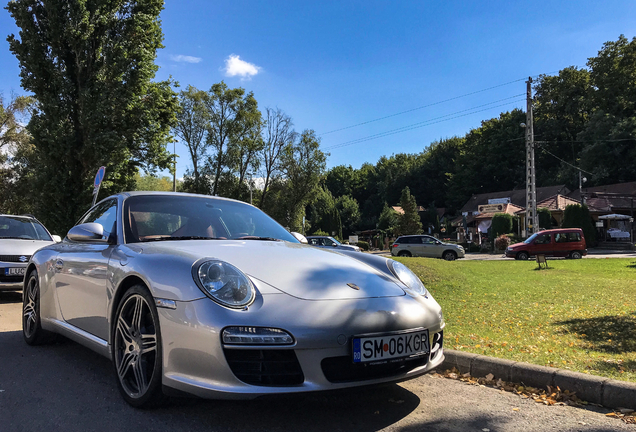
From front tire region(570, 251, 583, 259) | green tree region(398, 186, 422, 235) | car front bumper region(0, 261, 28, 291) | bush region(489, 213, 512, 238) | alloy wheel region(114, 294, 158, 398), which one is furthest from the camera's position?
green tree region(398, 186, 422, 235)

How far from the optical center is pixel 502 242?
33531 millimetres

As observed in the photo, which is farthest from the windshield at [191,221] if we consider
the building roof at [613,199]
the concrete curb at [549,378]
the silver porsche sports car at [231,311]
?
the building roof at [613,199]

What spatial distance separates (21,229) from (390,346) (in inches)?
352

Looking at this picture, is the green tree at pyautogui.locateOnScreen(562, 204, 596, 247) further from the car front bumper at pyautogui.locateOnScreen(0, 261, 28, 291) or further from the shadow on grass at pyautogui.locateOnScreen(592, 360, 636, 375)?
the car front bumper at pyautogui.locateOnScreen(0, 261, 28, 291)

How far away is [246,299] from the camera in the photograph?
101 inches

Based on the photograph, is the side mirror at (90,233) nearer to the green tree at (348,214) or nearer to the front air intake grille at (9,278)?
the front air intake grille at (9,278)

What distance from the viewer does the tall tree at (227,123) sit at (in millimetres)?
41812

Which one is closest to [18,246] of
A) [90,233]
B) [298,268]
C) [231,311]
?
[90,233]

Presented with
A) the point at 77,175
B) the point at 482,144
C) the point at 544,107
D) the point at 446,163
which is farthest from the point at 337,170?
the point at 77,175

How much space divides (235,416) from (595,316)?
19.6 ft

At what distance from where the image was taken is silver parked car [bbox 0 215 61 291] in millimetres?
7801

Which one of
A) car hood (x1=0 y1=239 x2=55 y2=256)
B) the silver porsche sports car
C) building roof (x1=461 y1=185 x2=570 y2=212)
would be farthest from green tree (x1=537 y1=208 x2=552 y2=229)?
the silver porsche sports car

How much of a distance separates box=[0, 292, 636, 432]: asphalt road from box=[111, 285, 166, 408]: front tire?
0.12 m

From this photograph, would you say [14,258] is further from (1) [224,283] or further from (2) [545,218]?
(2) [545,218]
